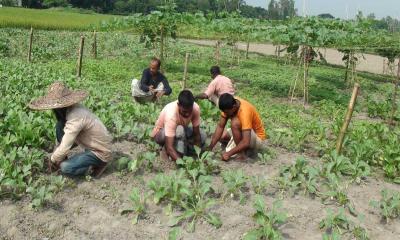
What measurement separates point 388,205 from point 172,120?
8.69 feet

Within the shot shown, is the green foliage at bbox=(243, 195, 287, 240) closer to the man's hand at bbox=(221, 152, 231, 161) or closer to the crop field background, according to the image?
the crop field background

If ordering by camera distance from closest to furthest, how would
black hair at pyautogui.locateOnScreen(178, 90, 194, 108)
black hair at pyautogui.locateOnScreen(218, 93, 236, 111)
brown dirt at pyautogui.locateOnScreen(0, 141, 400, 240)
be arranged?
brown dirt at pyautogui.locateOnScreen(0, 141, 400, 240) → black hair at pyautogui.locateOnScreen(178, 90, 194, 108) → black hair at pyautogui.locateOnScreen(218, 93, 236, 111)

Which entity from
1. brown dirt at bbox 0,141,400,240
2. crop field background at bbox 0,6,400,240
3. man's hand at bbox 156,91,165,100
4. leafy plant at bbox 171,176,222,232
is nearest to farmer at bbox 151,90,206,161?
crop field background at bbox 0,6,400,240

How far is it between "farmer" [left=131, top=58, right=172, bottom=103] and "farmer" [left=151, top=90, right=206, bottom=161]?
3.21m

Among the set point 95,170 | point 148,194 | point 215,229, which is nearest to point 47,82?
point 95,170

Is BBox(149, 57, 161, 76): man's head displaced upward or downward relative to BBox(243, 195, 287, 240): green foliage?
upward

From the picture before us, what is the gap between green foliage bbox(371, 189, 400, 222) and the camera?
5086mm

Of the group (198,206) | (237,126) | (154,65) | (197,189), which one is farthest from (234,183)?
(154,65)

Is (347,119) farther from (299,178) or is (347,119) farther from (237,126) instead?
(237,126)

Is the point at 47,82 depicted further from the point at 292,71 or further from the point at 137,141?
the point at 292,71

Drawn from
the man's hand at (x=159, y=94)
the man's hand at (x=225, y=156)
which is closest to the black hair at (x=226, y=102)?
the man's hand at (x=225, y=156)

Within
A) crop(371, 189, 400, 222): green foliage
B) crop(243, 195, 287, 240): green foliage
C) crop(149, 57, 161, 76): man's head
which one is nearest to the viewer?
crop(243, 195, 287, 240): green foliage

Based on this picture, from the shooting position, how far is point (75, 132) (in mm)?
5137

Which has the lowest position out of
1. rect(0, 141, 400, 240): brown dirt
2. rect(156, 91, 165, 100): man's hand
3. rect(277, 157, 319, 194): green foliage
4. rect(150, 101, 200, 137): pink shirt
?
rect(0, 141, 400, 240): brown dirt
